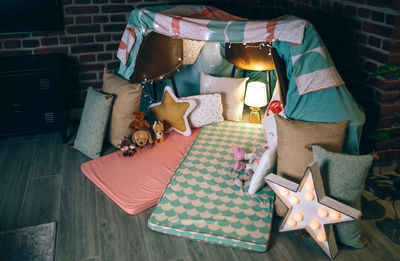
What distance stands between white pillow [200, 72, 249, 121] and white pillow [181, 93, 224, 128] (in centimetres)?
9

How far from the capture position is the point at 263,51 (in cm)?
295

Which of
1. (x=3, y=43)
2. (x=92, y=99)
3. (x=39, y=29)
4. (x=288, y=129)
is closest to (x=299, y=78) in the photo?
(x=288, y=129)

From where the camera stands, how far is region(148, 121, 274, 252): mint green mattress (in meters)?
2.15

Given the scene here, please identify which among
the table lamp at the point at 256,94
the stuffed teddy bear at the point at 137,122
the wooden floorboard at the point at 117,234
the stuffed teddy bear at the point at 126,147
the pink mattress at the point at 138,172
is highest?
the table lamp at the point at 256,94

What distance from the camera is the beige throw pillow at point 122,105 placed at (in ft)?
9.66

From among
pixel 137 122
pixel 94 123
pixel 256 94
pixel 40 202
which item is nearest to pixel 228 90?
pixel 256 94

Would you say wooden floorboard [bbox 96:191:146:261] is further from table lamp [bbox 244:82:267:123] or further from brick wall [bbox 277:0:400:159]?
brick wall [bbox 277:0:400:159]

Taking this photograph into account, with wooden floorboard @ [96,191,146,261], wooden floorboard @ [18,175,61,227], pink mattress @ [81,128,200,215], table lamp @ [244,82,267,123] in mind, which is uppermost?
table lamp @ [244,82,267,123]

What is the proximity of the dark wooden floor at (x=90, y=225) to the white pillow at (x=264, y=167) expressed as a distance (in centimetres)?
28

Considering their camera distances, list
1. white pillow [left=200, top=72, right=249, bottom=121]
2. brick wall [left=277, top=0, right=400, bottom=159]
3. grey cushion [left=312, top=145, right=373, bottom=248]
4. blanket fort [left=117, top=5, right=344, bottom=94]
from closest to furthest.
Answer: grey cushion [left=312, top=145, right=373, bottom=248] → blanket fort [left=117, top=5, right=344, bottom=94] → brick wall [left=277, top=0, right=400, bottom=159] → white pillow [left=200, top=72, right=249, bottom=121]

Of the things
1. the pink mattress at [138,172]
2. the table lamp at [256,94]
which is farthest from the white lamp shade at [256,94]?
the pink mattress at [138,172]

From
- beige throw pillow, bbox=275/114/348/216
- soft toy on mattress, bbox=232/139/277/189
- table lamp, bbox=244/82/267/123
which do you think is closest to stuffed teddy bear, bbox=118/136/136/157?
soft toy on mattress, bbox=232/139/277/189

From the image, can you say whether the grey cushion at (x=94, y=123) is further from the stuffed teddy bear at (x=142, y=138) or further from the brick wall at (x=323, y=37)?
the brick wall at (x=323, y=37)

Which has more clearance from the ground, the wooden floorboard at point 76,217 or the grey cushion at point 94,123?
the grey cushion at point 94,123
